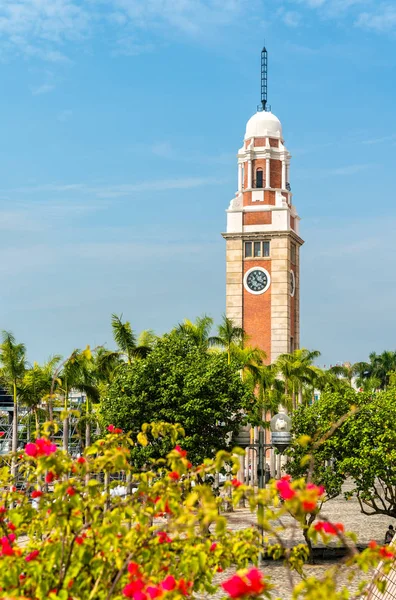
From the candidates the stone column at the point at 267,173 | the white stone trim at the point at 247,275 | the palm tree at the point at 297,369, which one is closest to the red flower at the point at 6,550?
the palm tree at the point at 297,369

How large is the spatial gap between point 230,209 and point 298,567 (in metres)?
65.1

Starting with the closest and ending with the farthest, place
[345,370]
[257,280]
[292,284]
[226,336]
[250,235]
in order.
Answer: [226,336] → [257,280] → [250,235] → [292,284] → [345,370]

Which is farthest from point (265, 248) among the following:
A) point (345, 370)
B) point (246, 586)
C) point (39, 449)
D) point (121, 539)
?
point (246, 586)

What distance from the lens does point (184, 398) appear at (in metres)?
29.5

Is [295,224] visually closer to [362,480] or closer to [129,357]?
[129,357]

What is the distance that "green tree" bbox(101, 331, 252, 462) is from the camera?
29.3 metres

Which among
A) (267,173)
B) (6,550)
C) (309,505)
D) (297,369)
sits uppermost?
(267,173)

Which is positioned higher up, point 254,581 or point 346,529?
point 254,581

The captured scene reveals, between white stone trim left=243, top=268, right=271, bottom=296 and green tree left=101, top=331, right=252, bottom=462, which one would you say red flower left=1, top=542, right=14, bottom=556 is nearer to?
green tree left=101, top=331, right=252, bottom=462

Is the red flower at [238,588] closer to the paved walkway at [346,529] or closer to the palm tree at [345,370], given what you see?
the paved walkway at [346,529]

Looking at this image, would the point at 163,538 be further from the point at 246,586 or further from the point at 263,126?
the point at 263,126

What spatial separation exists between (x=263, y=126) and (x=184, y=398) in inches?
1906

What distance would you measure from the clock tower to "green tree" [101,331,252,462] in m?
38.9

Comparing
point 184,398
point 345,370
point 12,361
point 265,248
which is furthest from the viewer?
point 345,370
